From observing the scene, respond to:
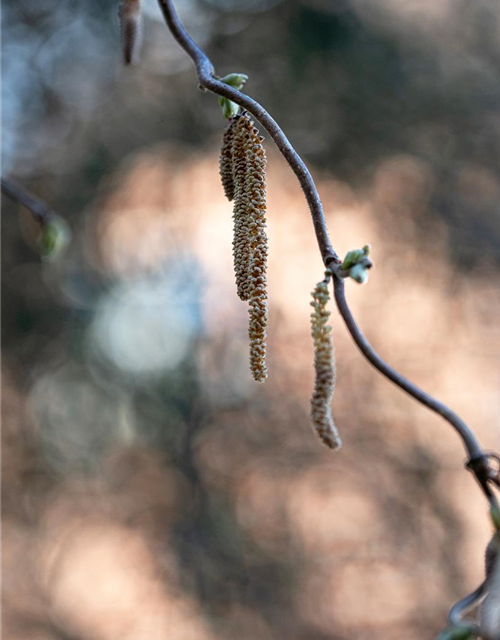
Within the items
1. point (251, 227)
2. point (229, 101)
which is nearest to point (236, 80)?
point (229, 101)


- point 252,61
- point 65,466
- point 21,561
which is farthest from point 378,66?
point 21,561

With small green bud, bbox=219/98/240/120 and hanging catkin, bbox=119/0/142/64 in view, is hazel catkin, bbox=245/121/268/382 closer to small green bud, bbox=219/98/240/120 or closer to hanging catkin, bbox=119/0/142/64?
small green bud, bbox=219/98/240/120

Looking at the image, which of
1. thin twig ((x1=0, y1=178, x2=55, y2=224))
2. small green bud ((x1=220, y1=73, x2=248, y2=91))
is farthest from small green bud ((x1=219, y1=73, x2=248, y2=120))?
thin twig ((x1=0, y1=178, x2=55, y2=224))

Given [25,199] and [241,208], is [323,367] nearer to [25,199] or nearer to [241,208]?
→ [241,208]

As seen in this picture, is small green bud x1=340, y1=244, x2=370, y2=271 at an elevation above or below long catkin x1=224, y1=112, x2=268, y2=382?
below

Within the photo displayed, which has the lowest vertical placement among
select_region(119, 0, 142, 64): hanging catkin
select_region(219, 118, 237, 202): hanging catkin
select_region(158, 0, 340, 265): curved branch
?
select_region(158, 0, 340, 265): curved branch

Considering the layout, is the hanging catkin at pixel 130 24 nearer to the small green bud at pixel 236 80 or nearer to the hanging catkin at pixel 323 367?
the small green bud at pixel 236 80
